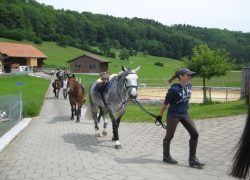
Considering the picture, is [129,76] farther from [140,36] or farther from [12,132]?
[140,36]

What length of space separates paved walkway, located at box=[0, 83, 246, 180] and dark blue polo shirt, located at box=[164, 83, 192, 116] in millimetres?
1136

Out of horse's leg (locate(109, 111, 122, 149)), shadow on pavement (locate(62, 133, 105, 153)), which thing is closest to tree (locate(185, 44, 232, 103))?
shadow on pavement (locate(62, 133, 105, 153))

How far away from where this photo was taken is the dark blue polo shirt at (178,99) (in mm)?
8000

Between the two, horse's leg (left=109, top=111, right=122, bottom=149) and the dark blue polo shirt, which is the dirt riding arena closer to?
horse's leg (left=109, top=111, right=122, bottom=149)

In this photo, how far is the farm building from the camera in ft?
254

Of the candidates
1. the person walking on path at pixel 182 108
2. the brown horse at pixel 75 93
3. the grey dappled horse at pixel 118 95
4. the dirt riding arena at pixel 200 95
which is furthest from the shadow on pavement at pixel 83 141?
the dirt riding arena at pixel 200 95

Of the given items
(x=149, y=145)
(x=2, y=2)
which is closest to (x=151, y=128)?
(x=149, y=145)

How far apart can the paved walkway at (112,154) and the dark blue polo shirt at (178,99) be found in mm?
1136

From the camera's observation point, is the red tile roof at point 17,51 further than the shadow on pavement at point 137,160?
Yes

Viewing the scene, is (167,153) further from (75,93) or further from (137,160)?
(75,93)

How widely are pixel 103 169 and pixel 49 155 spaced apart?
2.24 meters

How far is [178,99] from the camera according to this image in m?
8.02

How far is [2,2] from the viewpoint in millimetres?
144125

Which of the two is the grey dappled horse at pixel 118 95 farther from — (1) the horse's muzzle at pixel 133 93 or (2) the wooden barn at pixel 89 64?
(2) the wooden barn at pixel 89 64
